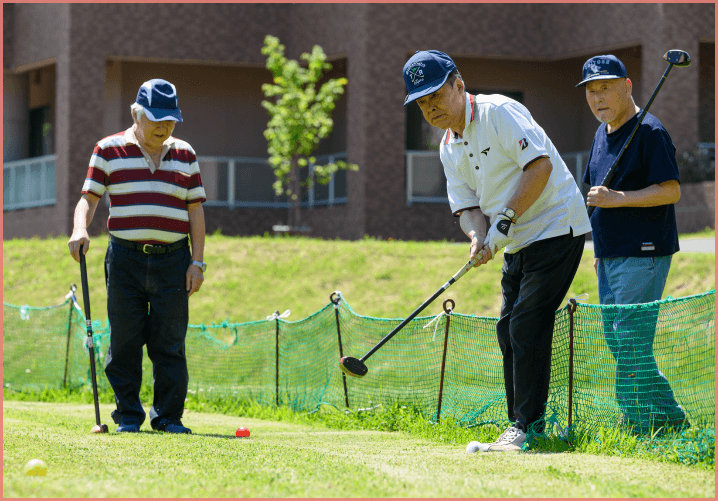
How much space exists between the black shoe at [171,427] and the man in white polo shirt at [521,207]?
1923 millimetres

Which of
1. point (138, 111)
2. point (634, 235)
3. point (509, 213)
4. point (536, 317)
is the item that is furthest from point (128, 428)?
point (634, 235)

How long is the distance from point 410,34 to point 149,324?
35.3ft

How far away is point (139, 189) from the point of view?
5508mm

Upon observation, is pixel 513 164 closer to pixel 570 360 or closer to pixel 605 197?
pixel 605 197

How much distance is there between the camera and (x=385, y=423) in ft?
Answer: 19.1

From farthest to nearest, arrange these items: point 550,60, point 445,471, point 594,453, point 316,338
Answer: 1. point 550,60
2. point 316,338
3. point 594,453
4. point 445,471

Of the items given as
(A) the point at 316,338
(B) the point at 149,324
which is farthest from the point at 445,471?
(A) the point at 316,338

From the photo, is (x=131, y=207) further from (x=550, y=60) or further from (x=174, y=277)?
(x=550, y=60)

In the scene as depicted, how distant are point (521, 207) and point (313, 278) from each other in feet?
24.6

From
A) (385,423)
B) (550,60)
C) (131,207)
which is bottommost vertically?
(385,423)

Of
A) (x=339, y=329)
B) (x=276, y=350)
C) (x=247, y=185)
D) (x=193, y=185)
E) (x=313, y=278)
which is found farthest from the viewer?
(x=247, y=185)

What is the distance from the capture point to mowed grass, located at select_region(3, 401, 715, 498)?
125 inches

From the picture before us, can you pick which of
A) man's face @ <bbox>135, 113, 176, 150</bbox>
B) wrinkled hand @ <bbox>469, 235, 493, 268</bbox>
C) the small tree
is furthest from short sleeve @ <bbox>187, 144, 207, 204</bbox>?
the small tree

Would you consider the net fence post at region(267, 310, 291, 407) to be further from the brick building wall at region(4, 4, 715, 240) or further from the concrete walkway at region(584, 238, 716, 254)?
the brick building wall at region(4, 4, 715, 240)
